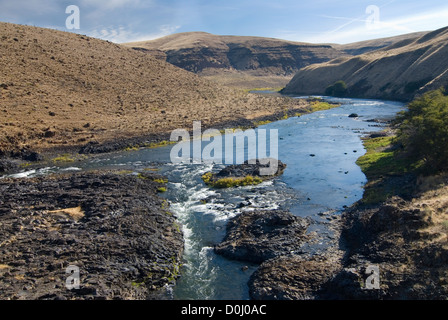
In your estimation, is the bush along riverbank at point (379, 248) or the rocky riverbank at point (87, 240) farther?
the rocky riverbank at point (87, 240)

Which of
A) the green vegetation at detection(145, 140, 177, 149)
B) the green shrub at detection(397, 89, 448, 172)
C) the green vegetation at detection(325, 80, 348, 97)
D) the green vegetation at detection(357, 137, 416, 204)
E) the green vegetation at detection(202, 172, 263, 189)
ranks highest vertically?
the green vegetation at detection(325, 80, 348, 97)

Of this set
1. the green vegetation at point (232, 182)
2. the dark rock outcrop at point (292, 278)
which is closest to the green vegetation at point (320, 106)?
the green vegetation at point (232, 182)

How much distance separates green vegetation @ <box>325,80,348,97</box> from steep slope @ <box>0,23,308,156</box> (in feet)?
98.7

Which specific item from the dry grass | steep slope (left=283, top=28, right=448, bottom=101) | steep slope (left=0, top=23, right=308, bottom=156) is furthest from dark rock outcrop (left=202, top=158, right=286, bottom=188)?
steep slope (left=283, top=28, right=448, bottom=101)

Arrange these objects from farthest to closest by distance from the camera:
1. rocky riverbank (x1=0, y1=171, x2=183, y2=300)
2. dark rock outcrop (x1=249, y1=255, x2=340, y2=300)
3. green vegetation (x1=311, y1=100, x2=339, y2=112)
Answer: green vegetation (x1=311, y1=100, x2=339, y2=112)
rocky riverbank (x1=0, y1=171, x2=183, y2=300)
dark rock outcrop (x1=249, y1=255, x2=340, y2=300)

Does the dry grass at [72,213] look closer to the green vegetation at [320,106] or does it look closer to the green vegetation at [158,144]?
the green vegetation at [158,144]

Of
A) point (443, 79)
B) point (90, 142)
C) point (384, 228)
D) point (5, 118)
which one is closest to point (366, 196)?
point (384, 228)

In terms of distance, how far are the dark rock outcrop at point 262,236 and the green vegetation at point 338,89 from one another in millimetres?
100571

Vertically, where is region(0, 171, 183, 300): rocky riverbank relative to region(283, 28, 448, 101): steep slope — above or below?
below

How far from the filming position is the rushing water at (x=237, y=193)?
20203mm

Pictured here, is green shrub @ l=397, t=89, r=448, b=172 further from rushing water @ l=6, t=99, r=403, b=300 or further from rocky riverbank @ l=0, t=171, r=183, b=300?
rocky riverbank @ l=0, t=171, r=183, b=300

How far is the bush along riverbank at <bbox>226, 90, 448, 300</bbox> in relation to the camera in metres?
16.9

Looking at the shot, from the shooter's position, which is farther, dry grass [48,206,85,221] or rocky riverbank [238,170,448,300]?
dry grass [48,206,85,221]

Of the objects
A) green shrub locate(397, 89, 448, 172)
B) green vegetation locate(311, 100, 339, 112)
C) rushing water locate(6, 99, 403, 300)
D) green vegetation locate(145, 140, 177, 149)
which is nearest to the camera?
rushing water locate(6, 99, 403, 300)
